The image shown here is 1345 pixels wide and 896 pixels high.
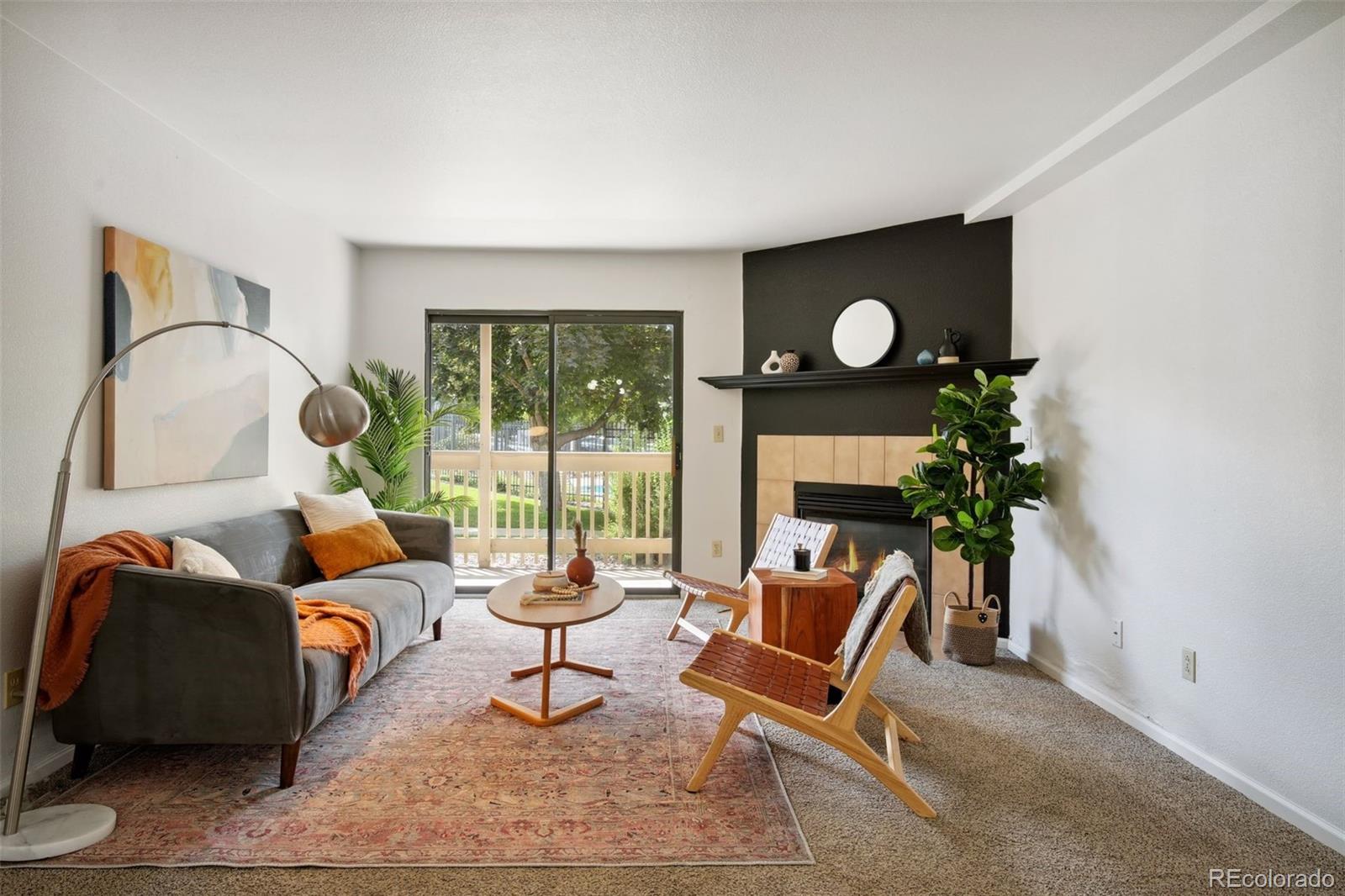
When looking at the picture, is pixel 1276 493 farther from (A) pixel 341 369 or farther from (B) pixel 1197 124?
(A) pixel 341 369

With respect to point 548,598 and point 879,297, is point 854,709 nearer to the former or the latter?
point 548,598

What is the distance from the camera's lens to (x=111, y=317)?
240cm

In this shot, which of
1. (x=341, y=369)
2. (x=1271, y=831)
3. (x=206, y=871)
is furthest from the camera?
(x=341, y=369)

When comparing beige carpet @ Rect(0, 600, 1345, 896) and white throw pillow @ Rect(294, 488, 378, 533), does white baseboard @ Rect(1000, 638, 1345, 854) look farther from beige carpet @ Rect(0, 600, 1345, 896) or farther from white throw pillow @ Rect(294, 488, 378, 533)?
white throw pillow @ Rect(294, 488, 378, 533)

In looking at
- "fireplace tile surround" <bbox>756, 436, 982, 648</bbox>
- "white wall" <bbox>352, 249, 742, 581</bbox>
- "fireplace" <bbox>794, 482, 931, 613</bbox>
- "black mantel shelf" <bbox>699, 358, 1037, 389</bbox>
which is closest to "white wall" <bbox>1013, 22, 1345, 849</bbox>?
"black mantel shelf" <bbox>699, 358, 1037, 389</bbox>

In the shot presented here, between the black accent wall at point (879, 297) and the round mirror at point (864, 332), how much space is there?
5 centimetres

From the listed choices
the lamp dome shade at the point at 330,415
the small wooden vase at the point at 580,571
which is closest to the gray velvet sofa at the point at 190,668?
the lamp dome shade at the point at 330,415

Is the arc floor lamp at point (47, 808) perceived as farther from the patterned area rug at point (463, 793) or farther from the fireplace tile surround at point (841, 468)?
the fireplace tile surround at point (841, 468)

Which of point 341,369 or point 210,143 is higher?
point 210,143

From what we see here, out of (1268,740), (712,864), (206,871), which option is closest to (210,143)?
(206,871)

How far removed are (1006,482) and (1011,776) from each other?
1438mm

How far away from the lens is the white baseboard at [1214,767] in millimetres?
1890

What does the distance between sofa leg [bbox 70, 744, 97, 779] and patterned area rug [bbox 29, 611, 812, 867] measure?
0.16 ft

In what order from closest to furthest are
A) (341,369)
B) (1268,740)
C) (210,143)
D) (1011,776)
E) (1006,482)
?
(1268,740), (1011,776), (210,143), (1006,482), (341,369)
